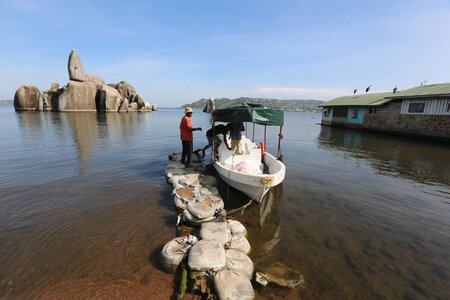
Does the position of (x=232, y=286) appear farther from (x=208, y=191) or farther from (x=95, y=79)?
(x=95, y=79)

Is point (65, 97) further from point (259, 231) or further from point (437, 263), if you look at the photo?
point (437, 263)

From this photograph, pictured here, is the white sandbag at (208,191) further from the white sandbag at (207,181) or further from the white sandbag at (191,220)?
the white sandbag at (191,220)

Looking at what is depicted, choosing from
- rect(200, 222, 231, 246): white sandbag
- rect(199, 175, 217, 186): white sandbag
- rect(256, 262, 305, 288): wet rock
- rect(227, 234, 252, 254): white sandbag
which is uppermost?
rect(199, 175, 217, 186): white sandbag

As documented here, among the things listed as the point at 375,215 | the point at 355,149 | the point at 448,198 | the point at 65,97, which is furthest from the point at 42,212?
the point at 65,97

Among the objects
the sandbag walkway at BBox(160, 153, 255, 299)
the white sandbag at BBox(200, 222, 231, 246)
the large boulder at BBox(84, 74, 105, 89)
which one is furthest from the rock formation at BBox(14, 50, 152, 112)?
the white sandbag at BBox(200, 222, 231, 246)

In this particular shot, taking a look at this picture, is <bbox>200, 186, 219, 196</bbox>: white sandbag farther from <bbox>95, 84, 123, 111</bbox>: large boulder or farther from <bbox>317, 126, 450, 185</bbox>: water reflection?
<bbox>95, 84, 123, 111</bbox>: large boulder

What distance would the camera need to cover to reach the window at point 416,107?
2577 cm

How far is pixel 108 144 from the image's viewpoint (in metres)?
19.8

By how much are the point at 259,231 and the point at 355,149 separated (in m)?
18.5

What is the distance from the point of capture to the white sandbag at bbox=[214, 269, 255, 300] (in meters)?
4.41

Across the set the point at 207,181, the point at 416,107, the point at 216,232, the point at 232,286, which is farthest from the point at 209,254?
the point at 416,107

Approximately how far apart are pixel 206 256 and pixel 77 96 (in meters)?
66.0

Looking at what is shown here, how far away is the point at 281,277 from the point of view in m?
5.14

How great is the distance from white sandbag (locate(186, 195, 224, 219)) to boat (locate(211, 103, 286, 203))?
134 centimetres
